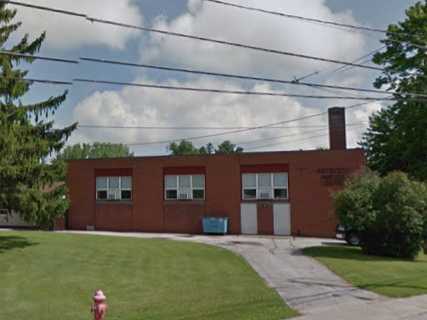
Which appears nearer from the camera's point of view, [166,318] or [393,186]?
[166,318]

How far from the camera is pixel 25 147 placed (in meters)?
17.7

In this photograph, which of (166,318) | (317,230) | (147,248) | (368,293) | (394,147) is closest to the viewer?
(166,318)

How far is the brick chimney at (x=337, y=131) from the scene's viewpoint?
1347 inches

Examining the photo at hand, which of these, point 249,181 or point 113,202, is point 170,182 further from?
point 249,181

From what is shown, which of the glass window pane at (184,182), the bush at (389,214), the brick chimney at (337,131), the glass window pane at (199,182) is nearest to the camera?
the bush at (389,214)

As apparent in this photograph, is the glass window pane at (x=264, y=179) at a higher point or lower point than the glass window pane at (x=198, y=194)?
higher

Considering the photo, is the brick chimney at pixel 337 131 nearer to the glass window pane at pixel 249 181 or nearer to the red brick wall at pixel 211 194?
the red brick wall at pixel 211 194

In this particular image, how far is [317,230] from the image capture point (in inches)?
1225

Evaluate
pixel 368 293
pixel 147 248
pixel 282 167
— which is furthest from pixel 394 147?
pixel 368 293

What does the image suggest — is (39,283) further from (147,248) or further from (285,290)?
(147,248)

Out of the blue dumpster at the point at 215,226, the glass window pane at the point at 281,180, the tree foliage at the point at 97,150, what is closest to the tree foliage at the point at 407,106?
the glass window pane at the point at 281,180

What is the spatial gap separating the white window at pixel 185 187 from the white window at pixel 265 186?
2.96 meters

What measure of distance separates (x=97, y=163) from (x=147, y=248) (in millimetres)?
16319

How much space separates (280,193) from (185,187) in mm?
6455
